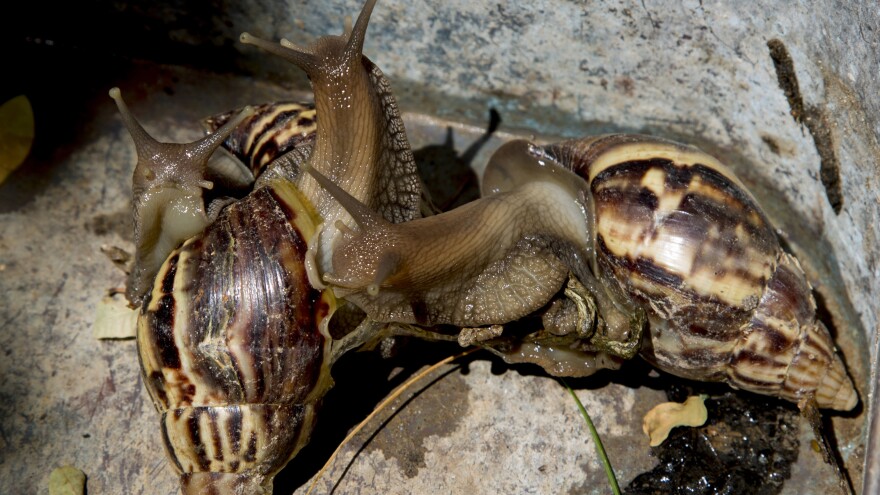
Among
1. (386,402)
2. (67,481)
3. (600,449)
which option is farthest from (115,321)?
(600,449)

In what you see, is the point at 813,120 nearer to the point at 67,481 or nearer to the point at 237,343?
the point at 237,343

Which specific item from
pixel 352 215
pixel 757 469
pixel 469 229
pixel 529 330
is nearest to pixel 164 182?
pixel 352 215

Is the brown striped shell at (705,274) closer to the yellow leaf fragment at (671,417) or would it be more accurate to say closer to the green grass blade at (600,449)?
the yellow leaf fragment at (671,417)

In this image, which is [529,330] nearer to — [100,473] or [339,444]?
[339,444]

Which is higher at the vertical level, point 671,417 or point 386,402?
point 671,417

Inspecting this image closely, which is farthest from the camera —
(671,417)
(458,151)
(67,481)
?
(458,151)

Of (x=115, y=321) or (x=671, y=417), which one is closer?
(x=671, y=417)
